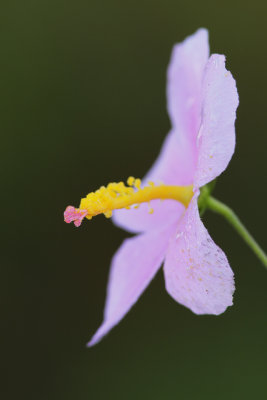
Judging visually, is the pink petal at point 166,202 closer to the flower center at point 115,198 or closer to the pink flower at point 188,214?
the pink flower at point 188,214

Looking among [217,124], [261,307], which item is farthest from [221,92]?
[261,307]

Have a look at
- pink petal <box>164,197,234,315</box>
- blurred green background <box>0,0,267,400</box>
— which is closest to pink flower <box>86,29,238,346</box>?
pink petal <box>164,197,234,315</box>

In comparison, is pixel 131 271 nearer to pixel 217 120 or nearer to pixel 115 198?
pixel 115 198

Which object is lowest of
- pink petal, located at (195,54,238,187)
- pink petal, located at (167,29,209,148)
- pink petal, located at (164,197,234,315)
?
pink petal, located at (164,197,234,315)

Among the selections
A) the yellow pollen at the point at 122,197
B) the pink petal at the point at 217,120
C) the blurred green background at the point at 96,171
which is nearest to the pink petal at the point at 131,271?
the yellow pollen at the point at 122,197

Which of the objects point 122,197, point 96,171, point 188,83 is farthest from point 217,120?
point 96,171

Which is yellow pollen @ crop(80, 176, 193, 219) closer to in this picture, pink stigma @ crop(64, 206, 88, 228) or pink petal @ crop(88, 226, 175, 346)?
pink stigma @ crop(64, 206, 88, 228)
